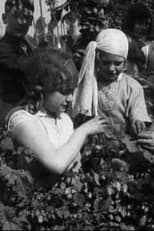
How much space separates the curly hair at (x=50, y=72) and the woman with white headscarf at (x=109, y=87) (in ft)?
1.79

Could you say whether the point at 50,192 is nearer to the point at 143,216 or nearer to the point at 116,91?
the point at 143,216

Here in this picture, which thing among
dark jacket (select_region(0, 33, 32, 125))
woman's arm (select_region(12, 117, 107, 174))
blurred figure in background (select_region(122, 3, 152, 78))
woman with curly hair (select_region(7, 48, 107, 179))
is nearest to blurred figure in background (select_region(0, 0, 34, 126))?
dark jacket (select_region(0, 33, 32, 125))

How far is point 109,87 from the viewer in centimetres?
307

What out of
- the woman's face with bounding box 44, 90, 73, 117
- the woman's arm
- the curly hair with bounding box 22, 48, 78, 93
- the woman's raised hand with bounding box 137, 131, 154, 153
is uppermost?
the curly hair with bounding box 22, 48, 78, 93

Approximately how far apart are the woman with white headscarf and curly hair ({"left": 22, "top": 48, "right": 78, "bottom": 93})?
54 centimetres

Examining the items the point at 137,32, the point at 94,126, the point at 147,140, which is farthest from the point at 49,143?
the point at 137,32

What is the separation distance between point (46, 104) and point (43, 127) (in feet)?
0.35

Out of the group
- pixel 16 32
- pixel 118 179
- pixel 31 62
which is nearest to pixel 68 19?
pixel 16 32

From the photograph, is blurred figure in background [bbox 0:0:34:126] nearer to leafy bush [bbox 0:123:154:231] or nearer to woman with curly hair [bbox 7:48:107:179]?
woman with curly hair [bbox 7:48:107:179]

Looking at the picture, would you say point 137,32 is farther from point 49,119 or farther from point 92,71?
point 49,119

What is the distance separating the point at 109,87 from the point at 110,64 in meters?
0.19

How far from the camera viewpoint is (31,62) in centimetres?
233

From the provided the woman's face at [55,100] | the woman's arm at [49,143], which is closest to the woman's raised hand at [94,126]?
the woman's arm at [49,143]

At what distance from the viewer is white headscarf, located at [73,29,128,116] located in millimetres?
2898
